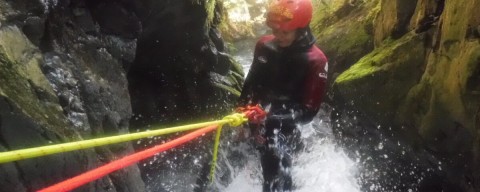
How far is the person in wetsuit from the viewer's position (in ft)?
14.5

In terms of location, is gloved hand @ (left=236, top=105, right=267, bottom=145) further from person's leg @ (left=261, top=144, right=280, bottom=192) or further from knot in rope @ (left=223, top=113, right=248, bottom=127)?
knot in rope @ (left=223, top=113, right=248, bottom=127)

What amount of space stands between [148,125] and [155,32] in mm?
1502

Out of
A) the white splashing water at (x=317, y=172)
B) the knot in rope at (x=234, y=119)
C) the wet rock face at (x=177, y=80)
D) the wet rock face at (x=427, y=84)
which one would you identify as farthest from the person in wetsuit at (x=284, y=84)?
the wet rock face at (x=427, y=84)

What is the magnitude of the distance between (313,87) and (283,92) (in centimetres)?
46

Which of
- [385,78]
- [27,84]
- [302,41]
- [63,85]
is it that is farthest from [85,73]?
[385,78]

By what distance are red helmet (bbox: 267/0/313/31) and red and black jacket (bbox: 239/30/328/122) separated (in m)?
0.22

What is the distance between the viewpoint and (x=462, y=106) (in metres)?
5.39

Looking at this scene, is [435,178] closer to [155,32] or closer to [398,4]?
[398,4]

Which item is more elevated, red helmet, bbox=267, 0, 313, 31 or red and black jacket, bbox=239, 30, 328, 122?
red helmet, bbox=267, 0, 313, 31

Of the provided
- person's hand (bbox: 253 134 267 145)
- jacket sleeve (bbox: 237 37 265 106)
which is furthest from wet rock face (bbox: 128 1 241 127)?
person's hand (bbox: 253 134 267 145)

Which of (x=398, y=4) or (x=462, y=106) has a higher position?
(x=398, y=4)

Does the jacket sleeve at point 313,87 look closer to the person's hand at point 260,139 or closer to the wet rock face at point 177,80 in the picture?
the person's hand at point 260,139

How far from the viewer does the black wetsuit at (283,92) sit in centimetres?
445

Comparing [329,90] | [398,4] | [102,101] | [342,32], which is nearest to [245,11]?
[342,32]
